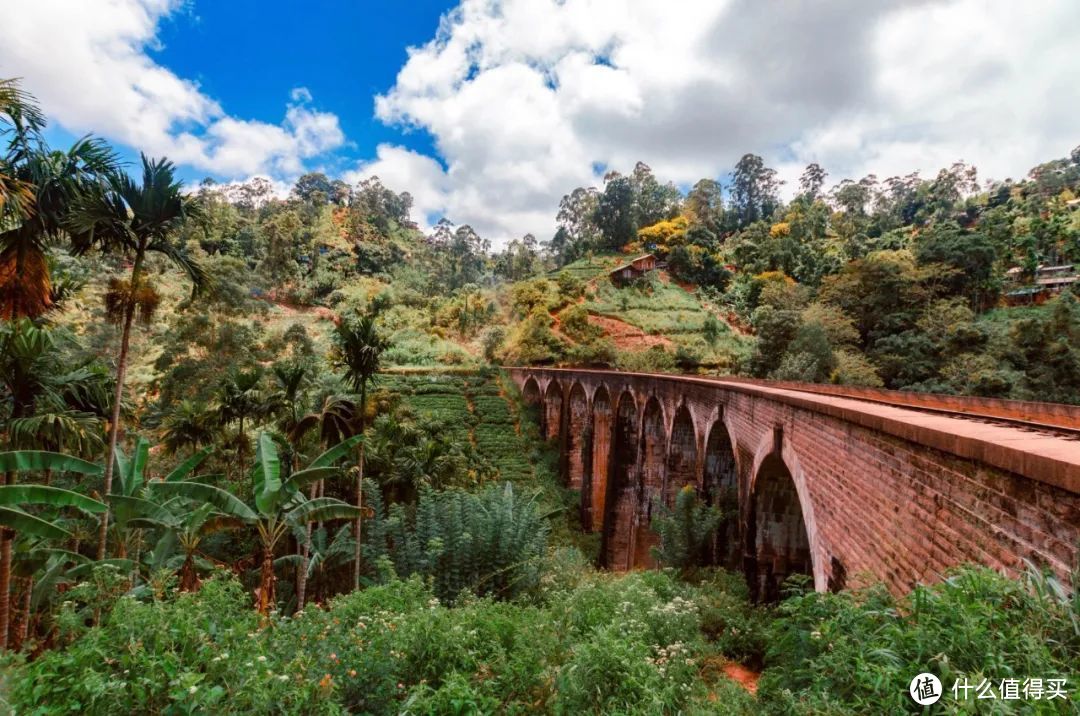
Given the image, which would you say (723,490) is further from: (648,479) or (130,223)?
(130,223)

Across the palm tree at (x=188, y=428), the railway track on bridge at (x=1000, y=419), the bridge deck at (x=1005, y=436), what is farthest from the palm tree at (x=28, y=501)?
the railway track on bridge at (x=1000, y=419)

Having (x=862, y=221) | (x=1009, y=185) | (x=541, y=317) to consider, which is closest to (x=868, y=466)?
(x=541, y=317)

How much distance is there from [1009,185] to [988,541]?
7529cm

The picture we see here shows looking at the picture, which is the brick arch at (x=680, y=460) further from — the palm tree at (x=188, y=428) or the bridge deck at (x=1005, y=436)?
the palm tree at (x=188, y=428)

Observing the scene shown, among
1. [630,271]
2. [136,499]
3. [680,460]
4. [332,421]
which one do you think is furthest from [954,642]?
[630,271]

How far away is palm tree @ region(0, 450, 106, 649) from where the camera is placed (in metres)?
4.86

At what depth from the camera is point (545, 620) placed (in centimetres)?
505

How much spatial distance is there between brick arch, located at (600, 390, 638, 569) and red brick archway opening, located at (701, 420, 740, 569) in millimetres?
5969

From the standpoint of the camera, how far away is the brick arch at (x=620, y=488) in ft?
57.5

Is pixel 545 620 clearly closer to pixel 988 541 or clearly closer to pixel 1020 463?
pixel 988 541

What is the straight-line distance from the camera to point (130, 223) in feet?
22.1

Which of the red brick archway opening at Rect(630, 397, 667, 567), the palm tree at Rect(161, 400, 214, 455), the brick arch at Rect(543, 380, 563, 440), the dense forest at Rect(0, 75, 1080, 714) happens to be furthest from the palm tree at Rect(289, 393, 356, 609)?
the brick arch at Rect(543, 380, 563, 440)

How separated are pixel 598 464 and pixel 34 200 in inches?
747

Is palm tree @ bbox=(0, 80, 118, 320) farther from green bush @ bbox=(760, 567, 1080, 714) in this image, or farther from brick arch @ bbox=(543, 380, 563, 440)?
brick arch @ bbox=(543, 380, 563, 440)
